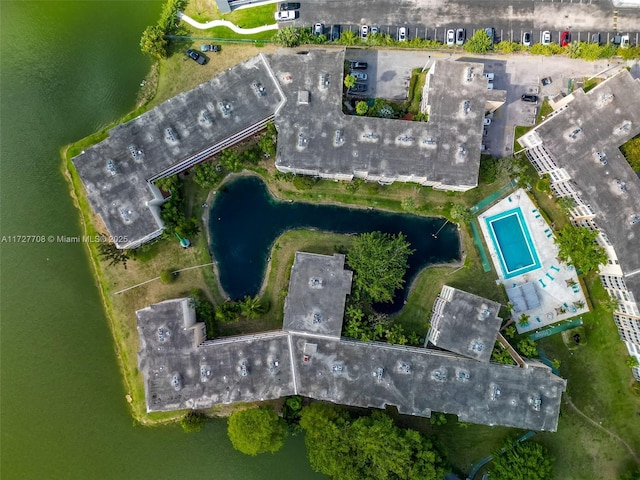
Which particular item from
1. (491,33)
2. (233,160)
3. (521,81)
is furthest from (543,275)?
(233,160)

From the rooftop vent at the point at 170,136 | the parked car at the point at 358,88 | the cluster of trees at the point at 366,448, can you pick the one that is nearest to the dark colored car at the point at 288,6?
the parked car at the point at 358,88

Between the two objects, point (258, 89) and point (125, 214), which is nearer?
point (125, 214)

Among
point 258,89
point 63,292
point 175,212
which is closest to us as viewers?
point 258,89

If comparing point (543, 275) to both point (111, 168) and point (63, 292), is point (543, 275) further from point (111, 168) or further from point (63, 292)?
point (63, 292)

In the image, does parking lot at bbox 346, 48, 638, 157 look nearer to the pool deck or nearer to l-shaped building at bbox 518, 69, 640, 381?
l-shaped building at bbox 518, 69, 640, 381

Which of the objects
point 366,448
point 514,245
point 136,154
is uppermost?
point 136,154

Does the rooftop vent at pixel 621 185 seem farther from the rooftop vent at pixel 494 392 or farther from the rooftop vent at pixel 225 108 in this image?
the rooftop vent at pixel 225 108

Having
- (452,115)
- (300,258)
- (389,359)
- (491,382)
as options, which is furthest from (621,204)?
(300,258)
